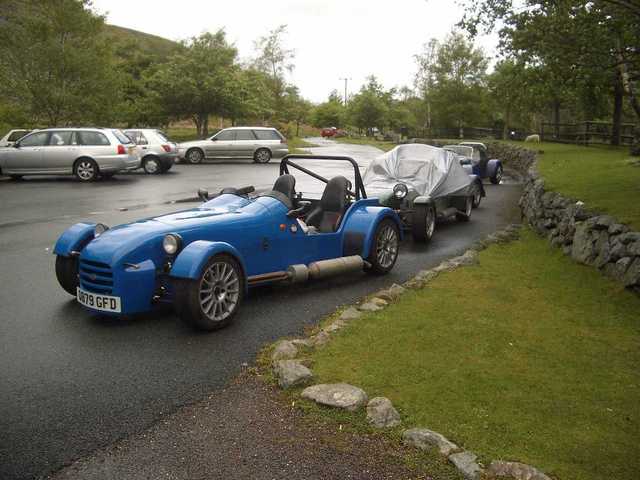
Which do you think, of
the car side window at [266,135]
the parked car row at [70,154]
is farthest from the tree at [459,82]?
the parked car row at [70,154]

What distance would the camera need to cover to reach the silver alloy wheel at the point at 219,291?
5758mm

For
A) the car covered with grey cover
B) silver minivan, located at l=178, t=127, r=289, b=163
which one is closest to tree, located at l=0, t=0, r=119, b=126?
silver minivan, located at l=178, t=127, r=289, b=163

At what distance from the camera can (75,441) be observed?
3789mm

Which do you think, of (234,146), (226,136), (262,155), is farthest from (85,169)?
(262,155)

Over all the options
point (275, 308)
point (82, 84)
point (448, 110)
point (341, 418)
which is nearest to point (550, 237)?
point (275, 308)

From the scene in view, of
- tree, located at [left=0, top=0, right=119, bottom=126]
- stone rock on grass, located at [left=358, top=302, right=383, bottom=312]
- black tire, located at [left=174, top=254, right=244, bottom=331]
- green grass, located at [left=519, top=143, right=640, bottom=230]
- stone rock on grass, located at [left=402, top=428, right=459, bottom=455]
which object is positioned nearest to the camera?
stone rock on grass, located at [left=402, top=428, right=459, bottom=455]

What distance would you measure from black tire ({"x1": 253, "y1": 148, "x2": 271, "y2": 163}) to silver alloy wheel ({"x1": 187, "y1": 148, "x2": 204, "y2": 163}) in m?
2.67

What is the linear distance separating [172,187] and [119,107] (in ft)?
46.5

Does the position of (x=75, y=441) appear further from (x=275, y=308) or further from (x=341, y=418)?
(x=275, y=308)

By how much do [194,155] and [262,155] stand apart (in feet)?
10.8

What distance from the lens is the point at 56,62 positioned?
86.4 feet

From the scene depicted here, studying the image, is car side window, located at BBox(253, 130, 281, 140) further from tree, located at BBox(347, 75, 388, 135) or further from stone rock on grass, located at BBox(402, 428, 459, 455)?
tree, located at BBox(347, 75, 388, 135)

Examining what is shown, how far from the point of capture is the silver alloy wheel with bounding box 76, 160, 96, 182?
19.7 m

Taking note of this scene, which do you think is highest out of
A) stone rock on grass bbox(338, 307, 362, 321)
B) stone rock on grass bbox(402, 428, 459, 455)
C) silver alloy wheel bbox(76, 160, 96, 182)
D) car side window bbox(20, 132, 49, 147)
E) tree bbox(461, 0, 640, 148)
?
tree bbox(461, 0, 640, 148)
